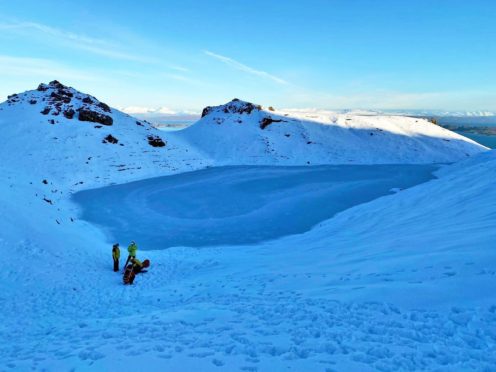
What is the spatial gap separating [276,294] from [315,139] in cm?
4590

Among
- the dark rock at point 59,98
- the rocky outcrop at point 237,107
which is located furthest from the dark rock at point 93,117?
the rocky outcrop at point 237,107

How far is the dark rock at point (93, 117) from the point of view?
4418 cm

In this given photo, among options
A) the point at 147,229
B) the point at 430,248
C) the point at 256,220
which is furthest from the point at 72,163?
the point at 430,248

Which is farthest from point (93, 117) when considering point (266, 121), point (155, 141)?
point (266, 121)

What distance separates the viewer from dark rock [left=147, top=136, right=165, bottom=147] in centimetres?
4401

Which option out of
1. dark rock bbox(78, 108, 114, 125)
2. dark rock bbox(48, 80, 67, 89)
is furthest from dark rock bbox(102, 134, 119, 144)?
dark rock bbox(48, 80, 67, 89)

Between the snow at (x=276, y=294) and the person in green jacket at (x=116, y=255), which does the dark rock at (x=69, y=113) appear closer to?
the snow at (x=276, y=294)

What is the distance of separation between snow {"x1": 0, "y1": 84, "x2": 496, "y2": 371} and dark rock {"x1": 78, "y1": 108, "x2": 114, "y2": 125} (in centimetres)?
2178

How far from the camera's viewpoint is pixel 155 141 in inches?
1748

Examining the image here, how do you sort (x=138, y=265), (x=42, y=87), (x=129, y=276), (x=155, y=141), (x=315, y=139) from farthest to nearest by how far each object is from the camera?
(x=315, y=139) < (x=42, y=87) < (x=155, y=141) < (x=138, y=265) < (x=129, y=276)

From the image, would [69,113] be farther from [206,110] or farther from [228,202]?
[228,202]

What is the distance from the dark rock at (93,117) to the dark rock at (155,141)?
624 cm

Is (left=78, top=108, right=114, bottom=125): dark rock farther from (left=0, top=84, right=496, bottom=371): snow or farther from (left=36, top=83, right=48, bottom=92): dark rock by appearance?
(left=0, top=84, right=496, bottom=371): snow

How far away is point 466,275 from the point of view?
6480mm
